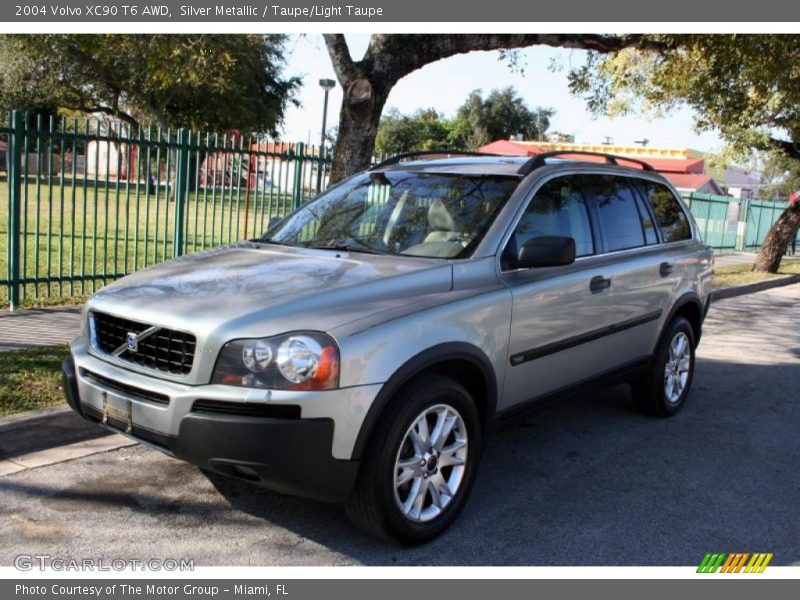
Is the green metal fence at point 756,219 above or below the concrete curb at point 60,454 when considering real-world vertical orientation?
above

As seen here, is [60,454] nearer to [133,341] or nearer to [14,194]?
[133,341]

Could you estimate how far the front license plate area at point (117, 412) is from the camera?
139 inches

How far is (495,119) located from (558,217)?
231 feet

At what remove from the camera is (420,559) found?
3.62 metres

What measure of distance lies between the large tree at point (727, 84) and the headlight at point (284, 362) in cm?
863

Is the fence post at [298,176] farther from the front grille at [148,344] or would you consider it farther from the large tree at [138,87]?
the large tree at [138,87]

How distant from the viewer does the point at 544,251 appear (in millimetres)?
4109

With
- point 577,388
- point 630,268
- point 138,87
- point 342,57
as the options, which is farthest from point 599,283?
point 138,87

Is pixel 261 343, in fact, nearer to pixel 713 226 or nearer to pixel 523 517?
pixel 523 517

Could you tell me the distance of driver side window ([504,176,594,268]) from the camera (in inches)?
176

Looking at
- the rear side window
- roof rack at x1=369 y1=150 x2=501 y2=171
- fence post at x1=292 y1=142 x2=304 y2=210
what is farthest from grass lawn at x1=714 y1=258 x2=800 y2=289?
roof rack at x1=369 y1=150 x2=501 y2=171

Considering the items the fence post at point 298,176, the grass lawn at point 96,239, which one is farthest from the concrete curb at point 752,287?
the grass lawn at point 96,239

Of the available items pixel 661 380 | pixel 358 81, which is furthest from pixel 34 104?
pixel 661 380

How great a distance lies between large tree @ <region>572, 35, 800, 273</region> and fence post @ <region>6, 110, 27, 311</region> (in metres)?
7.84
